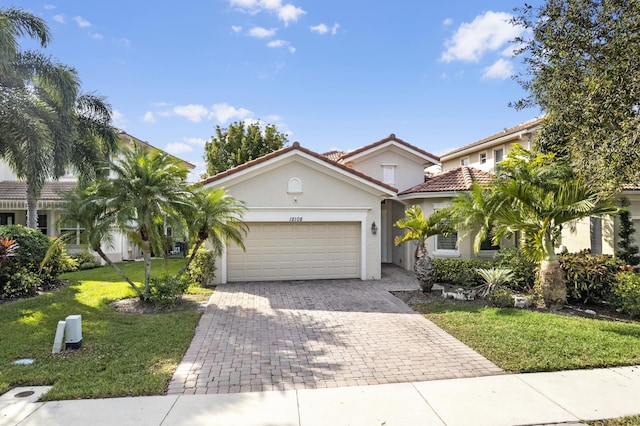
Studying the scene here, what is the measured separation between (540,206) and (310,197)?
27.2ft

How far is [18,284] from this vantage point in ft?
39.4

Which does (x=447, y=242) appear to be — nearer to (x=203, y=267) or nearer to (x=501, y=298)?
(x=501, y=298)

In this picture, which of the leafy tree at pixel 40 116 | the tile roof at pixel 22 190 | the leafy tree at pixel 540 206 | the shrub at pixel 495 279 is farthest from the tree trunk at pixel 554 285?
the tile roof at pixel 22 190

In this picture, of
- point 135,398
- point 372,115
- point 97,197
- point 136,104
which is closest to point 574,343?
point 135,398

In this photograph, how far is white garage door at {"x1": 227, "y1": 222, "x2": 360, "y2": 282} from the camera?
14.8m

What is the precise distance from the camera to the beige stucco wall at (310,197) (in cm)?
1462

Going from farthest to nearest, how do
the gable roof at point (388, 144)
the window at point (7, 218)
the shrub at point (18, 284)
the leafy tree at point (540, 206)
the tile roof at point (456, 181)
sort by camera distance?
the window at point (7, 218)
the gable roof at point (388, 144)
the tile roof at point (456, 181)
the shrub at point (18, 284)
the leafy tree at point (540, 206)

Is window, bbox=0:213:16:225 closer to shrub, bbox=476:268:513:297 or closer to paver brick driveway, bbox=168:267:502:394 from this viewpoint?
paver brick driveway, bbox=168:267:502:394

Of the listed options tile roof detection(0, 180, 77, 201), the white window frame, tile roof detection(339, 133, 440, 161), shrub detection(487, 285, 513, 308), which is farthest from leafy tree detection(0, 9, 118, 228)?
shrub detection(487, 285, 513, 308)

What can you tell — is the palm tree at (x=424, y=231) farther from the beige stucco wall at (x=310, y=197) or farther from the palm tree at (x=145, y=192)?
the palm tree at (x=145, y=192)

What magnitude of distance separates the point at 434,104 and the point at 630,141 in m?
13.5

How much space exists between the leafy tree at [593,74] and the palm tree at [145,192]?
9.30 m

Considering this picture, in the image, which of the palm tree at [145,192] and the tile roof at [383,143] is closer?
the palm tree at [145,192]

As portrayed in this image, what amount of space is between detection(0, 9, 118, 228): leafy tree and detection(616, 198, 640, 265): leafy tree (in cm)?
2121
